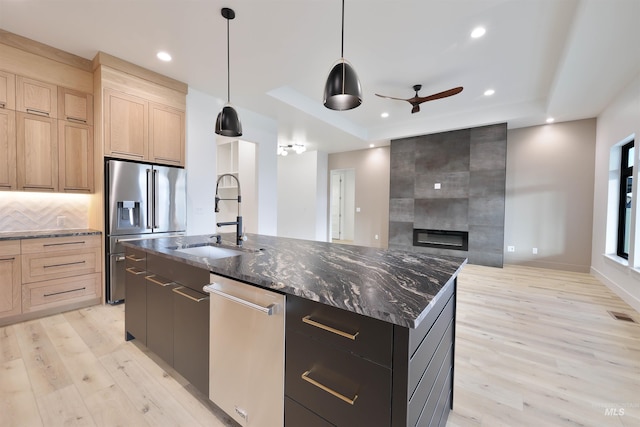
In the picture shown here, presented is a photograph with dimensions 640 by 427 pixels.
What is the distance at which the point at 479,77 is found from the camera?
380 cm

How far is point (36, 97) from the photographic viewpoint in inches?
111

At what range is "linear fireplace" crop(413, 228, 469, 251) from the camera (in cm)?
561

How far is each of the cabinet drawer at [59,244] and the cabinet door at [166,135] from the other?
3.85 feet

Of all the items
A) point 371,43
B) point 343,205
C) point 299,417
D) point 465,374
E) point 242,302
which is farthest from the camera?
point 343,205

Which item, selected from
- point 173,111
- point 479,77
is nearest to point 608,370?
point 479,77

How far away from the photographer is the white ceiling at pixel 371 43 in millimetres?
2367

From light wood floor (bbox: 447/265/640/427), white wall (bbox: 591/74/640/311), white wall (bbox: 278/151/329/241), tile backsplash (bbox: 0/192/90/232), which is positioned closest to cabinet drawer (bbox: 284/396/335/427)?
light wood floor (bbox: 447/265/640/427)

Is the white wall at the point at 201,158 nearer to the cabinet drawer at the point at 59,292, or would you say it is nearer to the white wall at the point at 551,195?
the cabinet drawer at the point at 59,292

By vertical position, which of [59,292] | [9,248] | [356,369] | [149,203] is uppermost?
[149,203]

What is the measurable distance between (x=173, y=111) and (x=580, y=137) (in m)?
6.86

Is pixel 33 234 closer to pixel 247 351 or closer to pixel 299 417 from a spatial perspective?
pixel 247 351

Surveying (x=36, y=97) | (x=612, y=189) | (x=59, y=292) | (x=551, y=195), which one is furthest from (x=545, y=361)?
(x=36, y=97)

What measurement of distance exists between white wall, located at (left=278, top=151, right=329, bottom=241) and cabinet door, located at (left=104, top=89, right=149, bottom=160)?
16.3 ft

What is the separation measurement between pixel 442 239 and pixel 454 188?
116 cm
